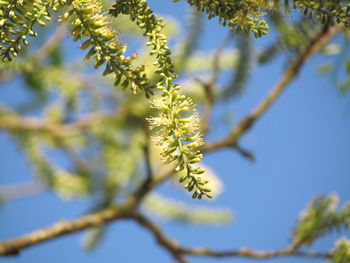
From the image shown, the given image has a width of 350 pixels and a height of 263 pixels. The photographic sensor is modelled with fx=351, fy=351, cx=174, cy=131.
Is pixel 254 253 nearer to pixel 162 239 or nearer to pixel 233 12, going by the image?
pixel 162 239

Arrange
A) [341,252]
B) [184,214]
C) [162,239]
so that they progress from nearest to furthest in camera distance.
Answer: [341,252] → [162,239] → [184,214]

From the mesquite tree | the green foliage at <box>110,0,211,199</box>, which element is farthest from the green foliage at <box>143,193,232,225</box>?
the green foliage at <box>110,0,211,199</box>

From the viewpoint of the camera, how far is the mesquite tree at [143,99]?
44cm

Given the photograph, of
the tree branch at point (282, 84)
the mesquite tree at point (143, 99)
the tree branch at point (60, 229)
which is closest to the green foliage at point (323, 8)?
the mesquite tree at point (143, 99)

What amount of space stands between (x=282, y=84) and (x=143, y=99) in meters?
0.65

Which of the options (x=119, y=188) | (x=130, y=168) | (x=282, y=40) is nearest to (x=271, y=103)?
(x=282, y=40)

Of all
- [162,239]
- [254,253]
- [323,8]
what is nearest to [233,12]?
[323,8]

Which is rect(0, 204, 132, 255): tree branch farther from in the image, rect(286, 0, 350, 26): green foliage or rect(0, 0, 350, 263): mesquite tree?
rect(286, 0, 350, 26): green foliage

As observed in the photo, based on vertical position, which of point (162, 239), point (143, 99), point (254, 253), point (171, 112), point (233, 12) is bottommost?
point (171, 112)

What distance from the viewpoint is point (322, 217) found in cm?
116

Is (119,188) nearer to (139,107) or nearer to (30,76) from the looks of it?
(139,107)

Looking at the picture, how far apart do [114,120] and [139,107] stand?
0.32 m

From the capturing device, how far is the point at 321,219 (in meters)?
1.16

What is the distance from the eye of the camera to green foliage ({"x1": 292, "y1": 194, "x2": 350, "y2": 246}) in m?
1.12
